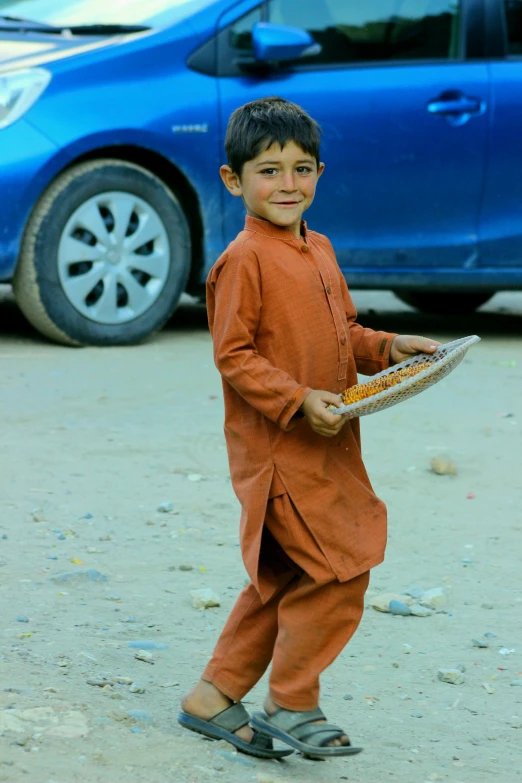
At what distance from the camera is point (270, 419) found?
2709 mm

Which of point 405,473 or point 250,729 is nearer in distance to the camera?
point 250,729

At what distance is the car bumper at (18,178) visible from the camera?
611cm

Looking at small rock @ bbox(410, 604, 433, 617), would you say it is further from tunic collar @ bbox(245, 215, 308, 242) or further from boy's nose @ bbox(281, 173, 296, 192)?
boy's nose @ bbox(281, 173, 296, 192)

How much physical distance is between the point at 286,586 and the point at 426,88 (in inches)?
173

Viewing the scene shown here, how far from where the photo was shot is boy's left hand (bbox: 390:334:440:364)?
2.85m

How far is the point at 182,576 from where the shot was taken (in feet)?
12.9

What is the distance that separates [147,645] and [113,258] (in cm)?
326

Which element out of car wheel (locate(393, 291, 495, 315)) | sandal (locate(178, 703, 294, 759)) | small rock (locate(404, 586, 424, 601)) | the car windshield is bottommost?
car wheel (locate(393, 291, 495, 315))

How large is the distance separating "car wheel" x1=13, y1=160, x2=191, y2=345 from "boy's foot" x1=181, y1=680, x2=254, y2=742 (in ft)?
11.9

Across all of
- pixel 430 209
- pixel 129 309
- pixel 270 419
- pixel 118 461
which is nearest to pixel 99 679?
pixel 270 419

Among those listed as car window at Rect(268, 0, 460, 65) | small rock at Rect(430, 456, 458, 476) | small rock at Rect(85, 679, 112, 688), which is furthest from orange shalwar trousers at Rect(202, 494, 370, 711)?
car window at Rect(268, 0, 460, 65)

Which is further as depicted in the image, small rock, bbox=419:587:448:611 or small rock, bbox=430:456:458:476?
small rock, bbox=430:456:458:476

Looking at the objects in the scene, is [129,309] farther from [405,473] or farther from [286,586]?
[286,586]

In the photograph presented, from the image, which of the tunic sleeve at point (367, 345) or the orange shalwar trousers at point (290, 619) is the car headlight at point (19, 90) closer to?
the tunic sleeve at point (367, 345)
